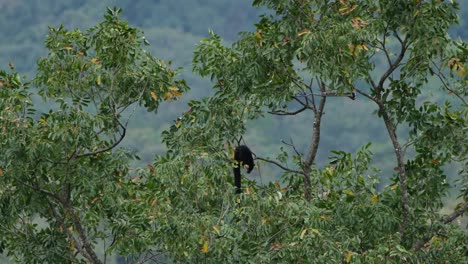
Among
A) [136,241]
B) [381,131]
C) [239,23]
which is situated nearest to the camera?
[136,241]

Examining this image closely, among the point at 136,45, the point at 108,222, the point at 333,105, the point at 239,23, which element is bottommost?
the point at 108,222

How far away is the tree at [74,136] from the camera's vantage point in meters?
11.6

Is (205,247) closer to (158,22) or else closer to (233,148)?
(233,148)

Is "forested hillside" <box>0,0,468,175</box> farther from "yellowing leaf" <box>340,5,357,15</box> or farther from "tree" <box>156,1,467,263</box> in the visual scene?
"yellowing leaf" <box>340,5,357,15</box>

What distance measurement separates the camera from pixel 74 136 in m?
11.5

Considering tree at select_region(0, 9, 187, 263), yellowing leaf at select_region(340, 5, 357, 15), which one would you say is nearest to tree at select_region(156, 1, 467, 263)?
yellowing leaf at select_region(340, 5, 357, 15)

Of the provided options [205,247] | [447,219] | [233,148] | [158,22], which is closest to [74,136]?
[205,247]

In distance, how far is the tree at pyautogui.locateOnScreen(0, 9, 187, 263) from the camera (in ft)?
A: 38.1

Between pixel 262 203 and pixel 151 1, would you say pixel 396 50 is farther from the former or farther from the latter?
pixel 151 1

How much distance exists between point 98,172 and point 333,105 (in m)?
145

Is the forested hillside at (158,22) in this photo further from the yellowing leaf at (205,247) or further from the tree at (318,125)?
the yellowing leaf at (205,247)

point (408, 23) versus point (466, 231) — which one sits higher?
point (408, 23)

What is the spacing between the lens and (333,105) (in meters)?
157

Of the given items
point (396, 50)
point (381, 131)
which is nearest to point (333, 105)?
point (381, 131)
